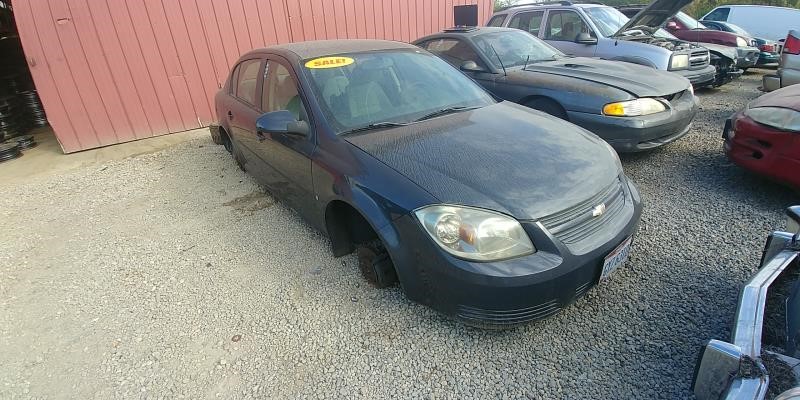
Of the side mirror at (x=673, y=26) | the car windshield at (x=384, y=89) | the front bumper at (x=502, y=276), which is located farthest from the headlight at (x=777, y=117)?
the side mirror at (x=673, y=26)

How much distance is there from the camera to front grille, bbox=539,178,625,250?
1807mm

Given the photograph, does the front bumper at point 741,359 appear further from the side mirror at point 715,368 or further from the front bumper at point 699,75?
the front bumper at point 699,75

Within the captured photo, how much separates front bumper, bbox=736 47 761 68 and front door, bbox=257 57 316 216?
875 centimetres

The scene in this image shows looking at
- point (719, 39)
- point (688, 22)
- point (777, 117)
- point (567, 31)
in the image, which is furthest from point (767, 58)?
point (777, 117)

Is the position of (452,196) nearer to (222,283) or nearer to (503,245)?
(503,245)

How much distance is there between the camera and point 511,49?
191 inches

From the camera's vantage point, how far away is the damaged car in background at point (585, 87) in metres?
3.59

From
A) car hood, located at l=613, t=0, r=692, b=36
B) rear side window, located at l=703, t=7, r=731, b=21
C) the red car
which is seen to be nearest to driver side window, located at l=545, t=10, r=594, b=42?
car hood, located at l=613, t=0, r=692, b=36

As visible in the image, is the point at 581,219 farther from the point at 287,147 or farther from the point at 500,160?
A: the point at 287,147

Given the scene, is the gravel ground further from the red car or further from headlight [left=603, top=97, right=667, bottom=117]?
headlight [left=603, top=97, right=667, bottom=117]

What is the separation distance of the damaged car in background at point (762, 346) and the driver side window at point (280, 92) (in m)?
2.36

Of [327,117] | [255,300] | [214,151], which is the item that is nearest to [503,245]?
[327,117]

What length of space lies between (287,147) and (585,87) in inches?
115

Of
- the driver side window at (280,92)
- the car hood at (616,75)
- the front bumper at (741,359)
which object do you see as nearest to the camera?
the front bumper at (741,359)
